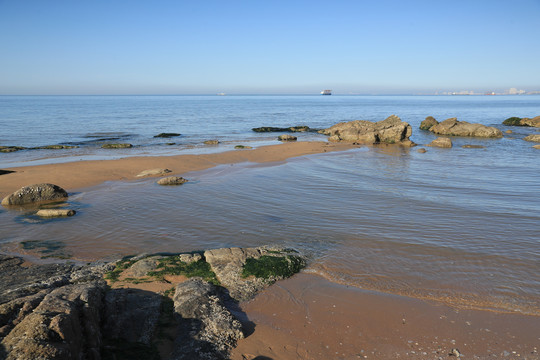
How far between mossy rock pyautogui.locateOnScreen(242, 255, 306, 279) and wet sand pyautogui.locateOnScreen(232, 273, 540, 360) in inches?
23.6

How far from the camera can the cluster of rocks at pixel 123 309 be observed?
4.26 m

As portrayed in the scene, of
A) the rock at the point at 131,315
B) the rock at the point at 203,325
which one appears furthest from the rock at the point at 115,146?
the rock at the point at 203,325

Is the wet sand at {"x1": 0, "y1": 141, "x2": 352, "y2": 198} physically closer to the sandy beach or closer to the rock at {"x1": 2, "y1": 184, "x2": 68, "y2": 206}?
the rock at {"x1": 2, "y1": 184, "x2": 68, "y2": 206}

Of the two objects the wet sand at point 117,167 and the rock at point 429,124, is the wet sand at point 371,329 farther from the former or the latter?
the rock at point 429,124

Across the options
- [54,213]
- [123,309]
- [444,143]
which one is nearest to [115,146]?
[54,213]

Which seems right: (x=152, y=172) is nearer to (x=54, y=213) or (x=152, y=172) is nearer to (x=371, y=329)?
(x=54, y=213)

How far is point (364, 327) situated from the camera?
6207 mm

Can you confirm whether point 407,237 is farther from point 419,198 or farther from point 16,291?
point 16,291

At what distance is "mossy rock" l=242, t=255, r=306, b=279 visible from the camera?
26.1 feet

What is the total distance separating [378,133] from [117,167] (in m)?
23.4

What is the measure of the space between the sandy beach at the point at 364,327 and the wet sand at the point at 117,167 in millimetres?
12733

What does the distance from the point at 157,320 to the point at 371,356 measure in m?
3.54

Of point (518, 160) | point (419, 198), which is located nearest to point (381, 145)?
point (518, 160)

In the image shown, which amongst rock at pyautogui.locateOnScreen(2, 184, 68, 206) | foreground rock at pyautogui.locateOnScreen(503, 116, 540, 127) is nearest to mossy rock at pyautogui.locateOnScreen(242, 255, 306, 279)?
rock at pyautogui.locateOnScreen(2, 184, 68, 206)
